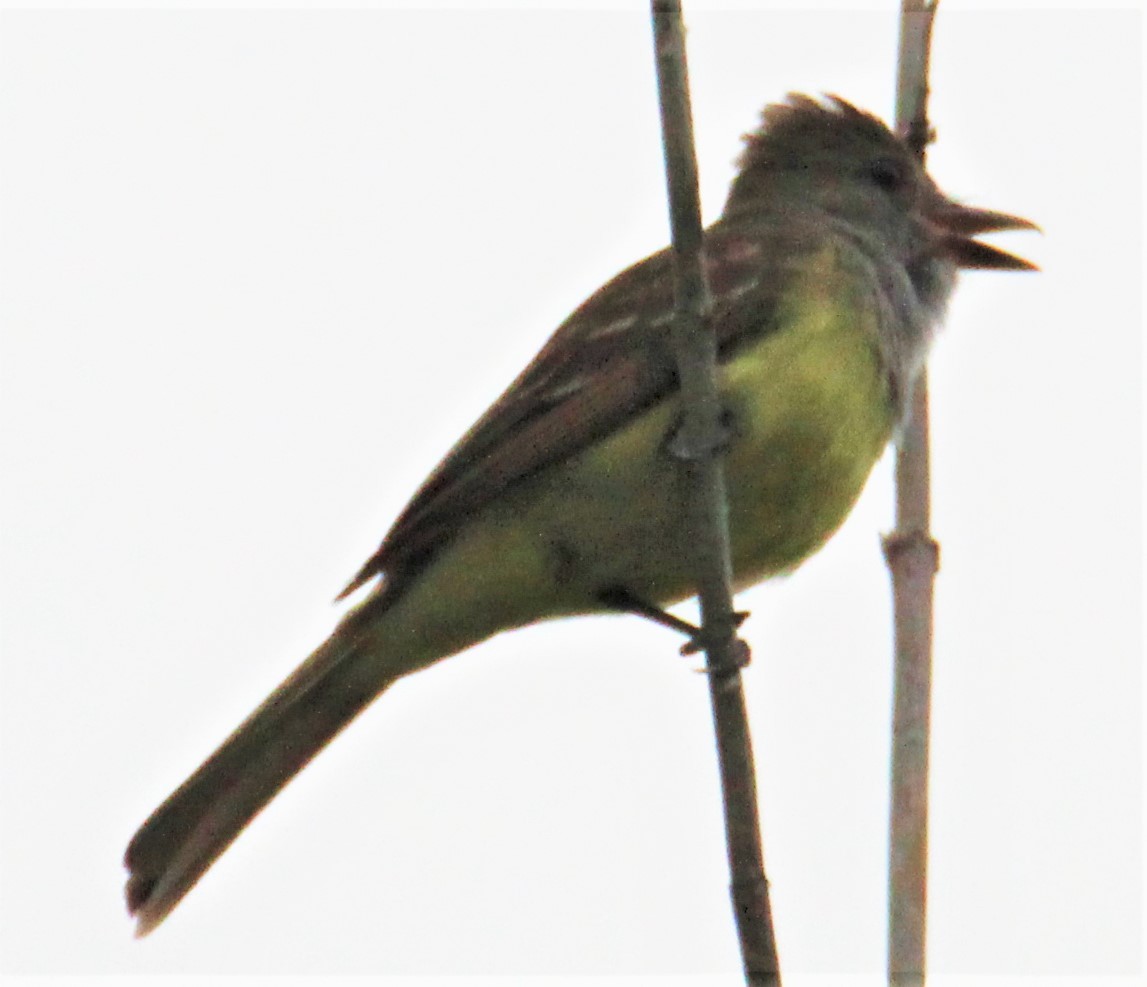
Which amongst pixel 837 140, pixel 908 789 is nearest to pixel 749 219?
pixel 837 140

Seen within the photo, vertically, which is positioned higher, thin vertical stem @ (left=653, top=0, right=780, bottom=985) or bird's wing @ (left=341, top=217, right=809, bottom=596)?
bird's wing @ (left=341, top=217, right=809, bottom=596)

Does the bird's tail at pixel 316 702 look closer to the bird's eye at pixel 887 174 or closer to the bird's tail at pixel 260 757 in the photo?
the bird's tail at pixel 260 757

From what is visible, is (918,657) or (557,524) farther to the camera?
(557,524)

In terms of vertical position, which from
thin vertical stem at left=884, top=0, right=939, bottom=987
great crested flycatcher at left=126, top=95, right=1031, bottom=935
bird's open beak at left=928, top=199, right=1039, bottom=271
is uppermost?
bird's open beak at left=928, top=199, right=1039, bottom=271

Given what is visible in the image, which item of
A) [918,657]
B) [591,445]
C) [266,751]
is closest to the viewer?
[918,657]

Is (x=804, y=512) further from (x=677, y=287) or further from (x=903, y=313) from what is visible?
(x=677, y=287)

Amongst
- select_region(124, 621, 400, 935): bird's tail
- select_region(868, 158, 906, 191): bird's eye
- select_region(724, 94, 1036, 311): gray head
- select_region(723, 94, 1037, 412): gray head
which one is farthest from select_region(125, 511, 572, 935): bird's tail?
select_region(868, 158, 906, 191): bird's eye

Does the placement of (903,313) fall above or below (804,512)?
above

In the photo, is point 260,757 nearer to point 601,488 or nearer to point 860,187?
point 601,488

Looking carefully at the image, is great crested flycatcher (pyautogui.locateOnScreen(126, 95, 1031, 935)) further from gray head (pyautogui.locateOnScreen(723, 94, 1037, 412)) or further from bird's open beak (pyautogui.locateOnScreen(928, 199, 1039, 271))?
bird's open beak (pyautogui.locateOnScreen(928, 199, 1039, 271))
